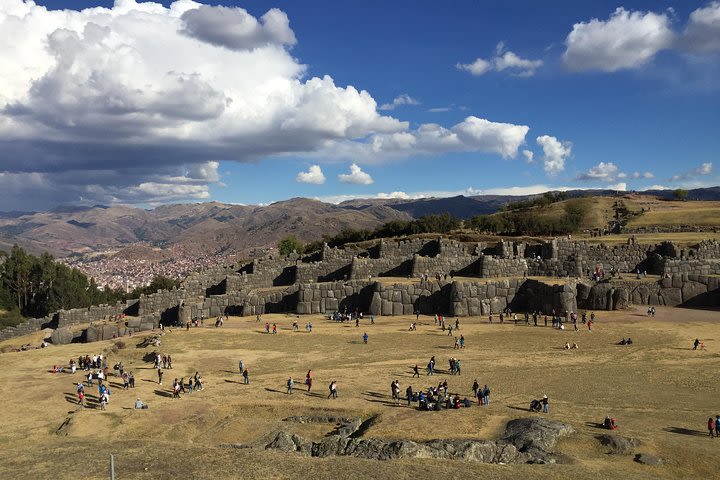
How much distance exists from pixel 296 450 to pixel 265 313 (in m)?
29.3

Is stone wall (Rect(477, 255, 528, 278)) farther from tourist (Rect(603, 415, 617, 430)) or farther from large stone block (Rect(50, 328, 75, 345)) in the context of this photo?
large stone block (Rect(50, 328, 75, 345))

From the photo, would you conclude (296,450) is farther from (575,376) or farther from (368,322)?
(368,322)

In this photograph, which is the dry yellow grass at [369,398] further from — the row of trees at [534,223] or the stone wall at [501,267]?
the row of trees at [534,223]

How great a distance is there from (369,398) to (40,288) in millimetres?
58363

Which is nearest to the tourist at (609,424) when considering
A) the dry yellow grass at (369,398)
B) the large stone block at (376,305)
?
the dry yellow grass at (369,398)

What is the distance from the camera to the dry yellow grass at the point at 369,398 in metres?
15.7

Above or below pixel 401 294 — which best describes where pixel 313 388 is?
below

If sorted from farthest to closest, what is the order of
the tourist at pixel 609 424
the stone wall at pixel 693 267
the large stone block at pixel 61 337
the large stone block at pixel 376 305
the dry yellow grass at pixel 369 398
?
the stone wall at pixel 693 267, the large stone block at pixel 376 305, the large stone block at pixel 61 337, the tourist at pixel 609 424, the dry yellow grass at pixel 369 398

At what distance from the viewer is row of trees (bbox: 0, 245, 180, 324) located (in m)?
61.7

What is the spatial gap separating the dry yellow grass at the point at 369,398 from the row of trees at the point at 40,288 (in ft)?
92.4

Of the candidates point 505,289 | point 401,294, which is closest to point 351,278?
point 401,294

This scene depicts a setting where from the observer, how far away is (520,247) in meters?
55.3

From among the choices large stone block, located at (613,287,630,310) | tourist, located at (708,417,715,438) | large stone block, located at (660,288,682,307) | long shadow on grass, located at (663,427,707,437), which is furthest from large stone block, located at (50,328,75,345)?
large stone block, located at (660,288,682,307)

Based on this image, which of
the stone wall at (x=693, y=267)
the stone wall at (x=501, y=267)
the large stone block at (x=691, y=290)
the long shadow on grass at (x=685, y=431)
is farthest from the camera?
the stone wall at (x=501, y=267)
